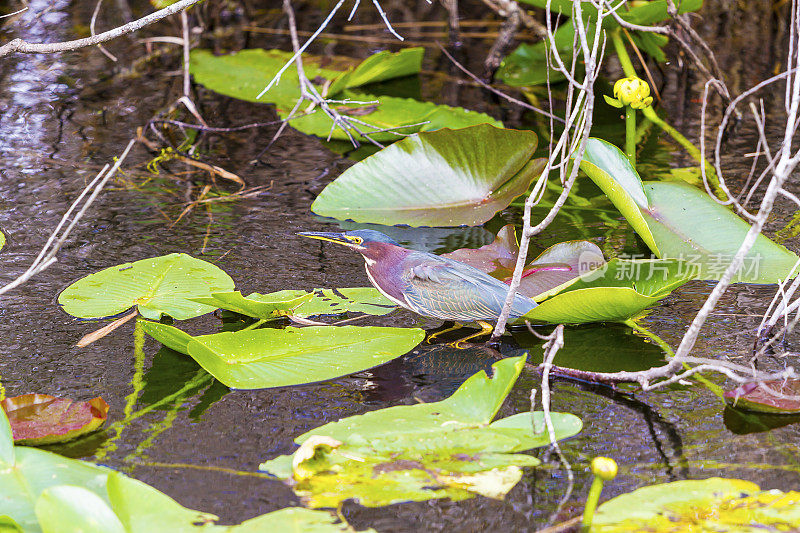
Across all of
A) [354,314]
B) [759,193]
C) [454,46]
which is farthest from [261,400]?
[454,46]

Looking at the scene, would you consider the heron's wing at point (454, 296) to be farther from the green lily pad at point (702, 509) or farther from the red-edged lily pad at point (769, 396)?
the green lily pad at point (702, 509)

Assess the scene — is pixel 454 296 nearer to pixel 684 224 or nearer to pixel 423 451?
pixel 423 451

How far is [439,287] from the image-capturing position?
1.94 m

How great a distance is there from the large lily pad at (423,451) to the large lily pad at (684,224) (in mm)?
721

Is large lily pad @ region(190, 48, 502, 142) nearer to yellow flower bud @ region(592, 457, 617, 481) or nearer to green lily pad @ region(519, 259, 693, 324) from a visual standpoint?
green lily pad @ region(519, 259, 693, 324)

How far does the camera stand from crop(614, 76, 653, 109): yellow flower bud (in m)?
2.42

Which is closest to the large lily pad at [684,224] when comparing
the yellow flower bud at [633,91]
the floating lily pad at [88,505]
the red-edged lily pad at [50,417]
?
the yellow flower bud at [633,91]

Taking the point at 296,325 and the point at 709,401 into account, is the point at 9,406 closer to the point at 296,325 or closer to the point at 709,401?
the point at 296,325

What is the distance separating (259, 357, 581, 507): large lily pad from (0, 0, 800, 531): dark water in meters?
0.03

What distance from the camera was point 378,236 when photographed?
2.07 meters

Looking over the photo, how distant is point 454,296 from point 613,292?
1.17ft

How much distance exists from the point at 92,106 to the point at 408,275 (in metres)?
2.18

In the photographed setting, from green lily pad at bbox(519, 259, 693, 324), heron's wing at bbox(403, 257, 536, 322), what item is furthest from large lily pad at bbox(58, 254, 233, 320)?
green lily pad at bbox(519, 259, 693, 324)

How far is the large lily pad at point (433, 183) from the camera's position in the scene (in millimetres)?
2510
